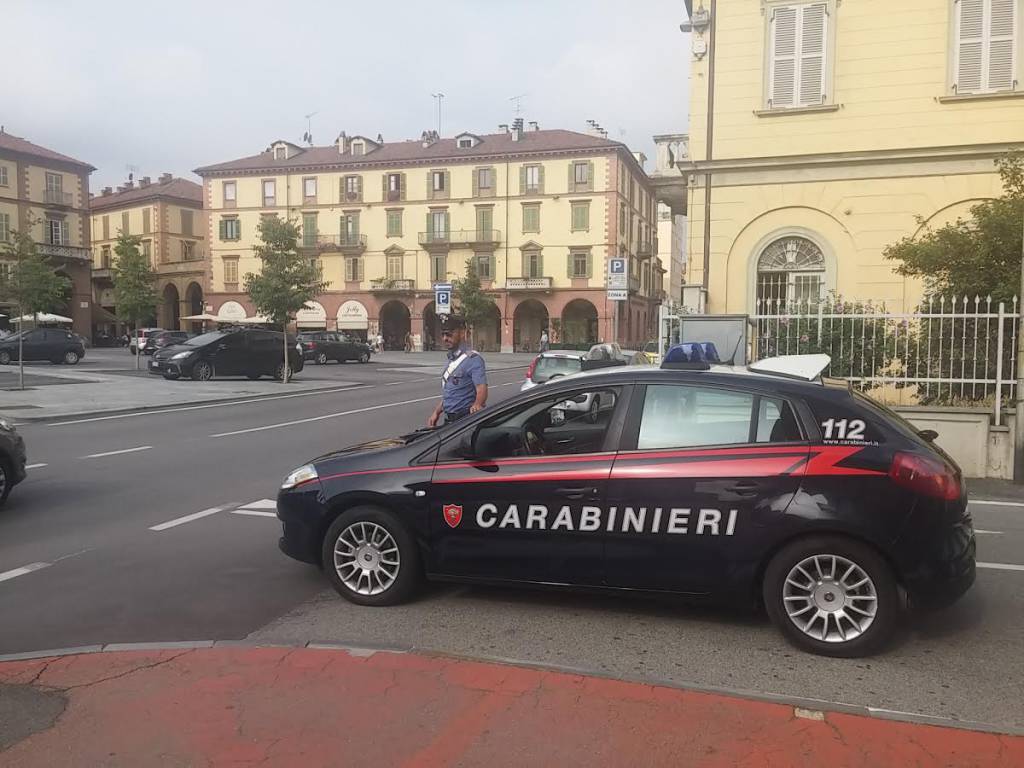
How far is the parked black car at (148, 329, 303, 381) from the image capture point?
25.1 metres

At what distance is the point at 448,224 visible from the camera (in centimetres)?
6109

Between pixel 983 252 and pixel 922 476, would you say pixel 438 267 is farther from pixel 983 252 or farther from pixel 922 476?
pixel 922 476

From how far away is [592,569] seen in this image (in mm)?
4516

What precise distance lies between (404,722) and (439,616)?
1.31 meters

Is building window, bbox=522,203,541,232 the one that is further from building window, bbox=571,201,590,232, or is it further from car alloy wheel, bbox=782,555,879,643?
car alloy wheel, bbox=782,555,879,643

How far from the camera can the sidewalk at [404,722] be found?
3.16 m

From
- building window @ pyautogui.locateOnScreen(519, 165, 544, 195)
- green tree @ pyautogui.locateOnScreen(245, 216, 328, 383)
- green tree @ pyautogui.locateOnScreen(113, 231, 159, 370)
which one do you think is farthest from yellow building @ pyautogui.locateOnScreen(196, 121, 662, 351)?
green tree @ pyautogui.locateOnScreen(245, 216, 328, 383)

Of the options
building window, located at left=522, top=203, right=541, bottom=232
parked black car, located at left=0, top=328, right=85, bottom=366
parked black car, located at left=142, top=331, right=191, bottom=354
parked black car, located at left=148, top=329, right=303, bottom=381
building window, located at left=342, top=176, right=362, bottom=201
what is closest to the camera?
parked black car, located at left=148, top=329, right=303, bottom=381

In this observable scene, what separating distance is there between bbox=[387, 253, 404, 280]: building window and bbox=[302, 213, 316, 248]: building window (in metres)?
6.10

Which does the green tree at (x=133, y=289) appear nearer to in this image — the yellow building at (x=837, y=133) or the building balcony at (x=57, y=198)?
the building balcony at (x=57, y=198)

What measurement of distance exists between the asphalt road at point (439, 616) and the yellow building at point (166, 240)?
64.5 m

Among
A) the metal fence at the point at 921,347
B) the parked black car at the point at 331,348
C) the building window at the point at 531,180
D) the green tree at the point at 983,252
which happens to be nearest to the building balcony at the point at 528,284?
the building window at the point at 531,180

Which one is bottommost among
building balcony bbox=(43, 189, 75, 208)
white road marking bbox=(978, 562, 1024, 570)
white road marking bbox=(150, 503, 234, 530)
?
white road marking bbox=(150, 503, 234, 530)

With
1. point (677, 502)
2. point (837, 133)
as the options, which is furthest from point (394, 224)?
point (677, 502)
